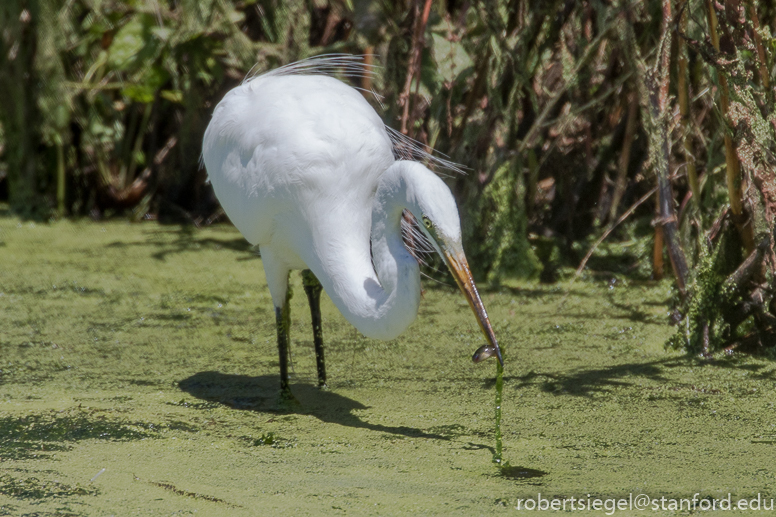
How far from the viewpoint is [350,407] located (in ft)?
9.22

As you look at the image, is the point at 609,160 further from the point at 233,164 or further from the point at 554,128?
the point at 233,164

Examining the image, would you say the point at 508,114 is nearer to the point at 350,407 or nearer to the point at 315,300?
the point at 315,300

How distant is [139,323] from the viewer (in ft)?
12.3

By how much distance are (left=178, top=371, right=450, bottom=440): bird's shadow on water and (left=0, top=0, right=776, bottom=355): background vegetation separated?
1.43 meters

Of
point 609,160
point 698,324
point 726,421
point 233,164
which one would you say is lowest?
point 726,421

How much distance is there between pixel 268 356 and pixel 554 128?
8.29 feet

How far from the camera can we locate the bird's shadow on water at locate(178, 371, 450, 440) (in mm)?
2711

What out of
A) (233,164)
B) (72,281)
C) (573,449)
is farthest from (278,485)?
(72,281)

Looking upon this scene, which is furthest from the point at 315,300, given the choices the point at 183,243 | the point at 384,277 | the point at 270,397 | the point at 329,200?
the point at 183,243

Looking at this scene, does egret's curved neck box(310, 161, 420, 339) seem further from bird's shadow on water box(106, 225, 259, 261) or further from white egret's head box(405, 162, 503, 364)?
bird's shadow on water box(106, 225, 259, 261)

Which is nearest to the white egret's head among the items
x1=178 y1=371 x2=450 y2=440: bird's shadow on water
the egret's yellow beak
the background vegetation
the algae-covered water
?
the egret's yellow beak

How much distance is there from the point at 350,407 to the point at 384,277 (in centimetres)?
67

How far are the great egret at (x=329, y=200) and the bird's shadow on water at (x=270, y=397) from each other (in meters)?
0.09

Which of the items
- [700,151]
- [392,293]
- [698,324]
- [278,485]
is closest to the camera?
[278,485]
